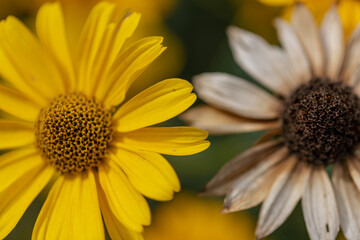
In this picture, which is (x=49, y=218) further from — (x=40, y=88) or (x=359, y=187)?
(x=359, y=187)

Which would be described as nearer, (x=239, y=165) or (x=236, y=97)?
(x=239, y=165)

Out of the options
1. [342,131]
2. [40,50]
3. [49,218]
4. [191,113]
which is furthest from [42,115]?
[342,131]

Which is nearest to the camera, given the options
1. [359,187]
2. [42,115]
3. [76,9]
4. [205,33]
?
[359,187]

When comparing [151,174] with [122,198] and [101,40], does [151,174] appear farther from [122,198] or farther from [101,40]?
[101,40]

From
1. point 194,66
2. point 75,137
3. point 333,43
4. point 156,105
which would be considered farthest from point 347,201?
point 194,66

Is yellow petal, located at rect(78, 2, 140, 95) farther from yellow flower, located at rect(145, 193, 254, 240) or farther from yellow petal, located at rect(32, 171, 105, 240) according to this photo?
yellow flower, located at rect(145, 193, 254, 240)

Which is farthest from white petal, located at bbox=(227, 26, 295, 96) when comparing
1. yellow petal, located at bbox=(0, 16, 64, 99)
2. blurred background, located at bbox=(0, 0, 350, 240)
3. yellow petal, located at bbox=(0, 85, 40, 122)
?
yellow petal, located at bbox=(0, 85, 40, 122)

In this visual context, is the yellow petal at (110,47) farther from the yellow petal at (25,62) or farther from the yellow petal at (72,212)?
the yellow petal at (72,212)
